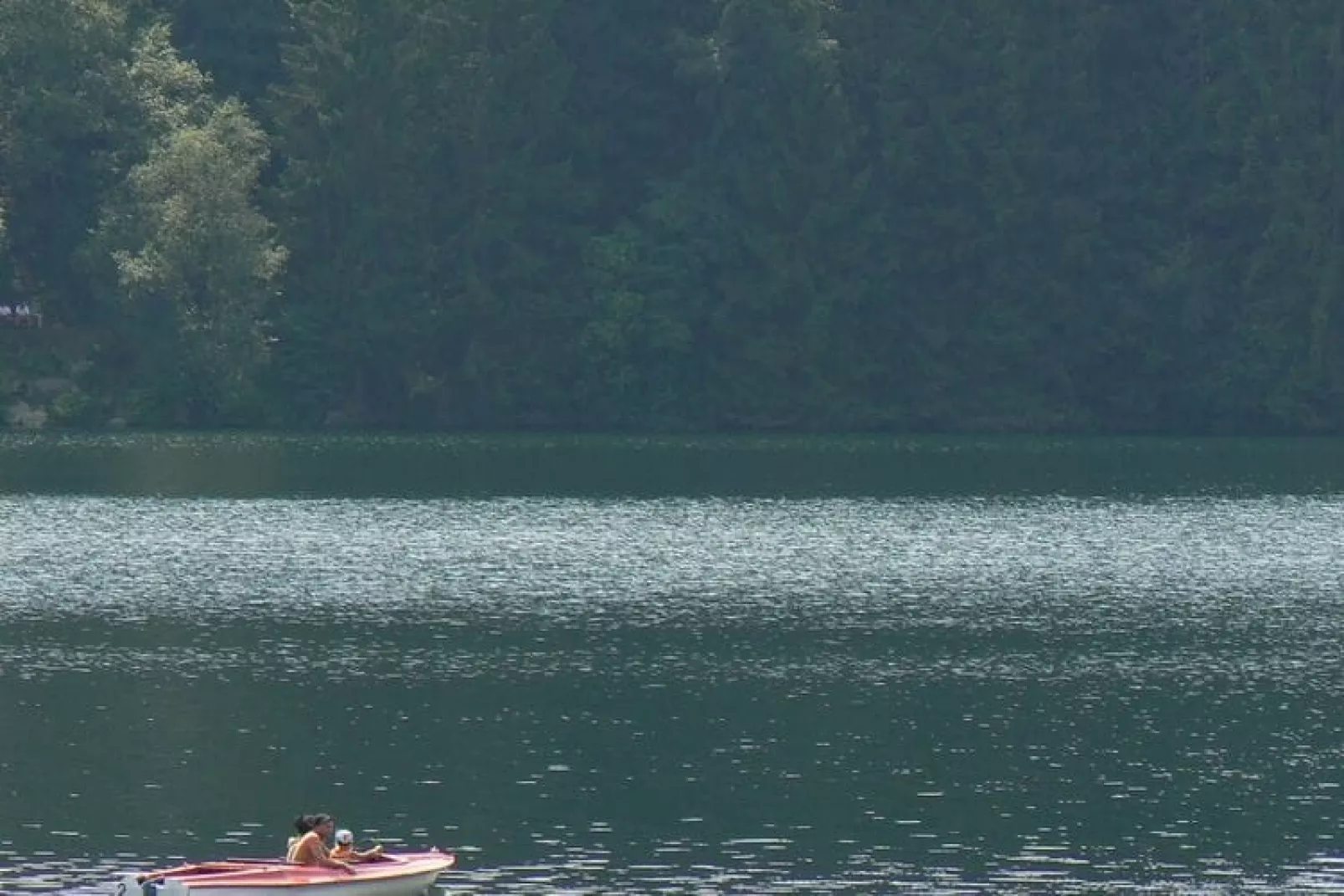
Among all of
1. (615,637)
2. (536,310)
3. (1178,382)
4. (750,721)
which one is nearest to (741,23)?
(536,310)

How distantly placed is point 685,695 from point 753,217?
8259cm

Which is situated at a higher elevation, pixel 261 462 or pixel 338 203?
pixel 338 203

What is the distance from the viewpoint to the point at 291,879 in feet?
133

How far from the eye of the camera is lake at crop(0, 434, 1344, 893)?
4612 centimetres

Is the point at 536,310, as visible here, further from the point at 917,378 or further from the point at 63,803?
the point at 63,803

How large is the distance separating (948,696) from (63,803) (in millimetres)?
20404

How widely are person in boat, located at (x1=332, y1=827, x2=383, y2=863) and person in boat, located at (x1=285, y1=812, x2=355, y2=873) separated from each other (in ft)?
0.42

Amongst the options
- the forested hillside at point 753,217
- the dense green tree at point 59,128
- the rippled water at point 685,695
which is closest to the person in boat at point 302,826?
the rippled water at point 685,695

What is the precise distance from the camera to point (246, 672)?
63.4m

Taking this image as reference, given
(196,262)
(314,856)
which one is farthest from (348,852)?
(196,262)

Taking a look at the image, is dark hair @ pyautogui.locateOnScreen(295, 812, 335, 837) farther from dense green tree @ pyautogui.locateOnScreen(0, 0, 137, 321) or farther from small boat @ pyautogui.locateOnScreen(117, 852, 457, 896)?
dense green tree @ pyautogui.locateOnScreen(0, 0, 137, 321)

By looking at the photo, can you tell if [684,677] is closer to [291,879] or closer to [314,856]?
[314,856]

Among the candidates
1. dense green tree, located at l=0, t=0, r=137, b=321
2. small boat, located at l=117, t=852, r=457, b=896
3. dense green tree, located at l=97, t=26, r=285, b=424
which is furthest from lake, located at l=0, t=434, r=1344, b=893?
dense green tree, located at l=0, t=0, r=137, b=321

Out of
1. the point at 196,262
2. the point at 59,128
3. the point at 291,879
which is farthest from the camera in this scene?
the point at 59,128
